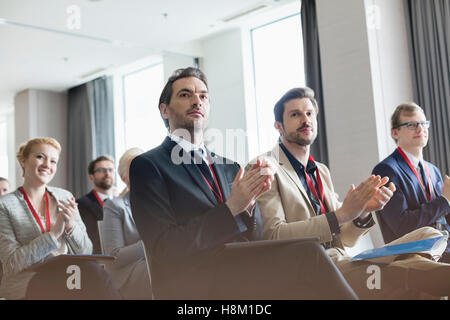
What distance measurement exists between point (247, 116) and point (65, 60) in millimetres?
3348

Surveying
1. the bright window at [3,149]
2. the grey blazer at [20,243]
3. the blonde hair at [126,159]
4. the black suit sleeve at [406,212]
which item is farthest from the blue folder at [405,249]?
the bright window at [3,149]

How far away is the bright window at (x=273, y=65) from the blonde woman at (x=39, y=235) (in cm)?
460

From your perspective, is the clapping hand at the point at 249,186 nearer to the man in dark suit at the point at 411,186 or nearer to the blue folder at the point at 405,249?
the blue folder at the point at 405,249

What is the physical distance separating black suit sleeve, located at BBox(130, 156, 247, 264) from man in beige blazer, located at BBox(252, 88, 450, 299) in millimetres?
521

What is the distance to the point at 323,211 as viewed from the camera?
2.21 metres

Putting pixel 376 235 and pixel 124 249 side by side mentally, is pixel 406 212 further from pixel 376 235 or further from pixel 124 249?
pixel 376 235

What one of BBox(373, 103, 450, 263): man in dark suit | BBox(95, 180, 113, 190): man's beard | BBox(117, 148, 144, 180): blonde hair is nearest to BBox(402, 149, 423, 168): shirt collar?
BBox(373, 103, 450, 263): man in dark suit

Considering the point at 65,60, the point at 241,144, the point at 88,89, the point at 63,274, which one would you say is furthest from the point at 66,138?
the point at 63,274

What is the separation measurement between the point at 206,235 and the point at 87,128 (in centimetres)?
871

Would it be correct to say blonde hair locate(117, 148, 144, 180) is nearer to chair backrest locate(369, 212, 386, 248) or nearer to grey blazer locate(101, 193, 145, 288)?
grey blazer locate(101, 193, 145, 288)

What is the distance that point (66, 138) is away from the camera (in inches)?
404

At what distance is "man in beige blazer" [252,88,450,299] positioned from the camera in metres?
1.72

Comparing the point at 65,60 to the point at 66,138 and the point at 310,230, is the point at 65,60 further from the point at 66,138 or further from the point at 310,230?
the point at 310,230
